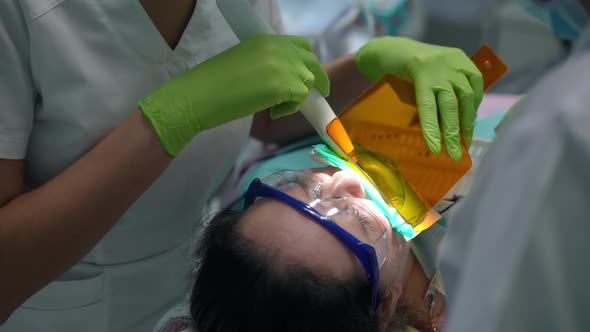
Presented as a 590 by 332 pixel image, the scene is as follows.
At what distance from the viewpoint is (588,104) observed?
1.54 ft

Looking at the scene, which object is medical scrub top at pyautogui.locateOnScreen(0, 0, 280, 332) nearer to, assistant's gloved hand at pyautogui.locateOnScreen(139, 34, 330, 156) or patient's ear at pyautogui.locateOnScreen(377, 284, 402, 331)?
assistant's gloved hand at pyautogui.locateOnScreen(139, 34, 330, 156)

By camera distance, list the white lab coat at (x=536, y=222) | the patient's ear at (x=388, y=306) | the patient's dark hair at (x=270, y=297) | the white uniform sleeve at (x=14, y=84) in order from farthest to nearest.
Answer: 1. the patient's ear at (x=388, y=306)
2. the patient's dark hair at (x=270, y=297)
3. the white uniform sleeve at (x=14, y=84)
4. the white lab coat at (x=536, y=222)

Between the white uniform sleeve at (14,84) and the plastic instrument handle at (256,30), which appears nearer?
the white uniform sleeve at (14,84)

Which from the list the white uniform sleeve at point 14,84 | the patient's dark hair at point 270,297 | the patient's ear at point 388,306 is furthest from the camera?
the patient's ear at point 388,306

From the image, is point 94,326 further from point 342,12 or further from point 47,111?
point 342,12

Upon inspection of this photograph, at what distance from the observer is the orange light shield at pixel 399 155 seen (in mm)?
1338

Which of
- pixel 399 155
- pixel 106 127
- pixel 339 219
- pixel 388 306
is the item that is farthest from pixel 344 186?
pixel 106 127

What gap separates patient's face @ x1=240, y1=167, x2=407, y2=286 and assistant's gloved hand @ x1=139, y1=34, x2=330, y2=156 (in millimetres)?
243

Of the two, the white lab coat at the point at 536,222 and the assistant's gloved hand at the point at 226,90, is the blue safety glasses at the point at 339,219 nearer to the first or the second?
the assistant's gloved hand at the point at 226,90

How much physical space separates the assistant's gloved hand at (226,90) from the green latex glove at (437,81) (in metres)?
0.32

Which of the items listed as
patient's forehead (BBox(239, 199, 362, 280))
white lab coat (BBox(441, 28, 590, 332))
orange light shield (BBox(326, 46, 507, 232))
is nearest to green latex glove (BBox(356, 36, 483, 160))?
orange light shield (BBox(326, 46, 507, 232))

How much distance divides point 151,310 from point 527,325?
3.98ft

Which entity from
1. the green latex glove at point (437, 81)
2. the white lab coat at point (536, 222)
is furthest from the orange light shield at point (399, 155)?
the white lab coat at point (536, 222)

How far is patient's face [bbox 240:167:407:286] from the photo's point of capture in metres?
1.17
